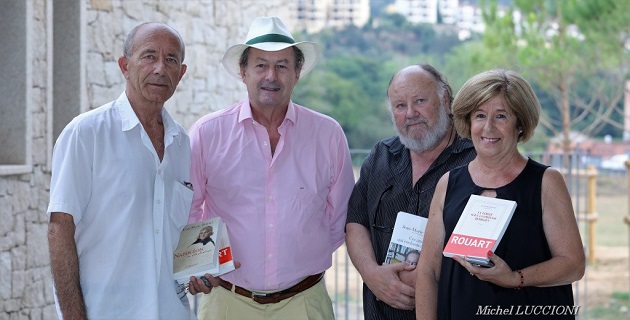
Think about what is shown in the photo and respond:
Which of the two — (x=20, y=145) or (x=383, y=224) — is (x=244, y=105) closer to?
(x=383, y=224)

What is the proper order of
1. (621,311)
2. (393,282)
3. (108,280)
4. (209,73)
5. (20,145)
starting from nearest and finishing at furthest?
(108,280) < (393,282) < (20,145) < (209,73) < (621,311)

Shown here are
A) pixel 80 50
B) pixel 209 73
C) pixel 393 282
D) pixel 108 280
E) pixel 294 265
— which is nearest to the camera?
pixel 108 280

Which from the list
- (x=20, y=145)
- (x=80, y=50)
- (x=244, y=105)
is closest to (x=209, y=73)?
(x=80, y=50)

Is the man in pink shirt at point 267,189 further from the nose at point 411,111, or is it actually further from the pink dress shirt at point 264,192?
the nose at point 411,111

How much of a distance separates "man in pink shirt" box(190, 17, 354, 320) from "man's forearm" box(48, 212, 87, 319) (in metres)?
0.87

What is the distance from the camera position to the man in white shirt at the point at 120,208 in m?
2.88

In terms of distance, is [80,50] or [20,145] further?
[80,50]

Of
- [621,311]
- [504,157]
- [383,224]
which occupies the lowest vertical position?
[621,311]

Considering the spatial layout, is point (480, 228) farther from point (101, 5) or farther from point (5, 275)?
point (101, 5)

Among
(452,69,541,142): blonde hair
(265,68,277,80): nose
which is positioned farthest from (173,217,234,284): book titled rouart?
(452,69,541,142): blonde hair

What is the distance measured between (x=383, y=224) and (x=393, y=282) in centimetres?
27

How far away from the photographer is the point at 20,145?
5512 mm

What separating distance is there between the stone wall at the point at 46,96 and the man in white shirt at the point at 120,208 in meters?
2.60

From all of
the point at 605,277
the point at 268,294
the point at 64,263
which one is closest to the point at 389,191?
the point at 268,294
